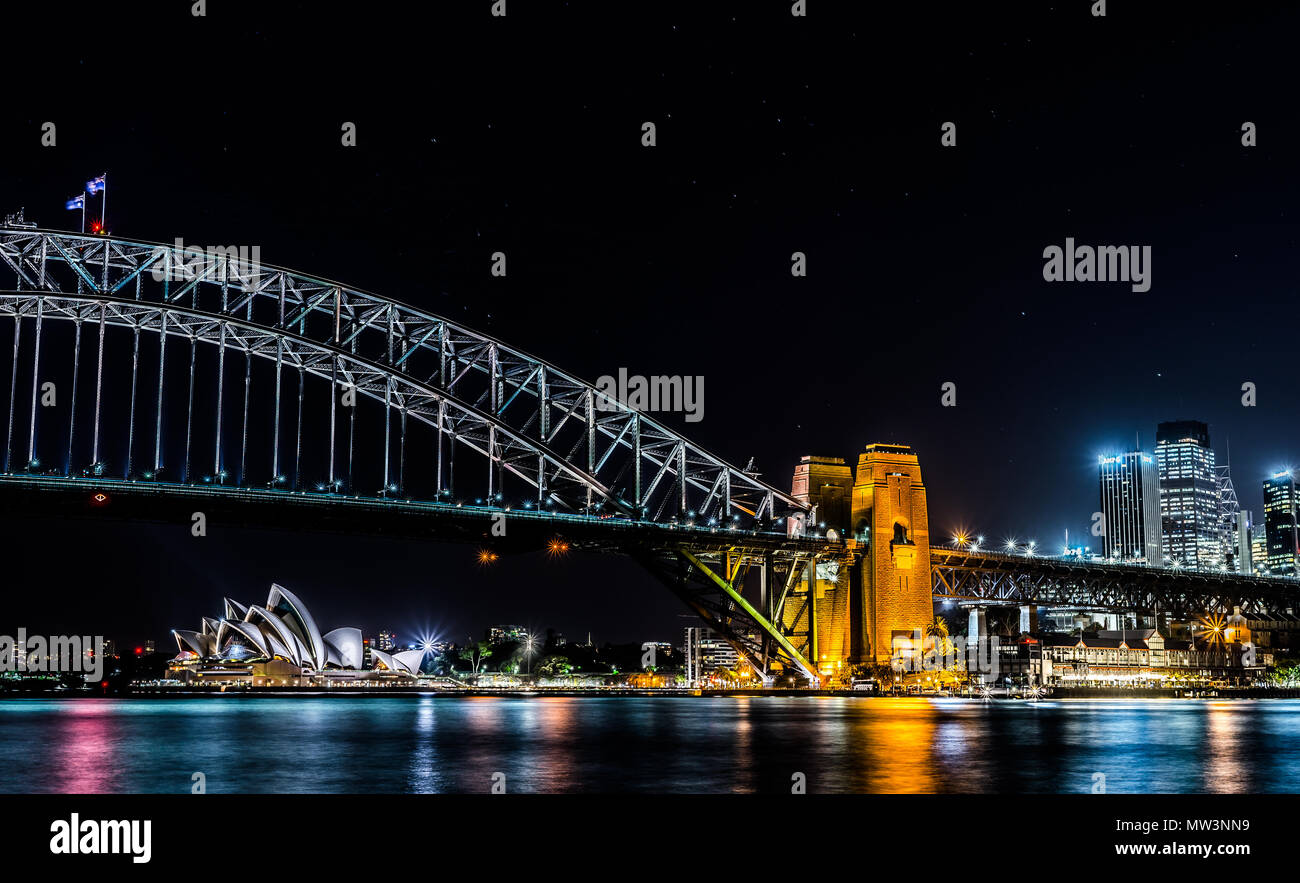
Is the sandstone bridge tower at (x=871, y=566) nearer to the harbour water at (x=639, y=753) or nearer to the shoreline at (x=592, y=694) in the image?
the shoreline at (x=592, y=694)

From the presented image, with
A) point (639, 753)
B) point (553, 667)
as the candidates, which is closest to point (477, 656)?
point (553, 667)

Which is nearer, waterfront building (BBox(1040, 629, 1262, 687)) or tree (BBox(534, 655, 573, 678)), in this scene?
waterfront building (BBox(1040, 629, 1262, 687))

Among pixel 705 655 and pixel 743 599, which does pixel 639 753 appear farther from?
pixel 705 655

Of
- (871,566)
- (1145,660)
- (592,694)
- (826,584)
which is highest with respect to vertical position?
(871,566)

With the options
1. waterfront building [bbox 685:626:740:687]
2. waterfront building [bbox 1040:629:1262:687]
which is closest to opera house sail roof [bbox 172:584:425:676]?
waterfront building [bbox 685:626:740:687]

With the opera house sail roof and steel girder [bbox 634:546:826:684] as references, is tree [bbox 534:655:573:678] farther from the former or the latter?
steel girder [bbox 634:546:826:684]
